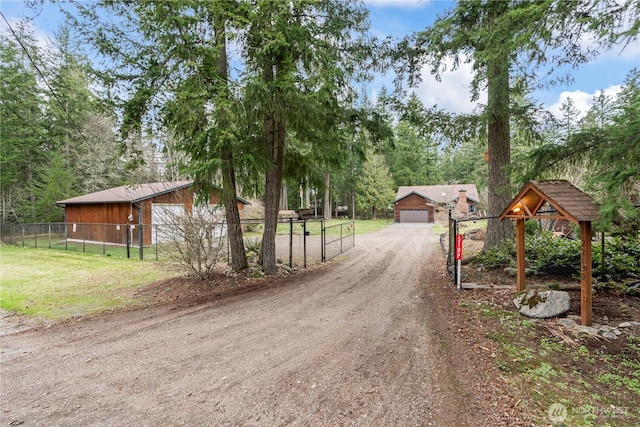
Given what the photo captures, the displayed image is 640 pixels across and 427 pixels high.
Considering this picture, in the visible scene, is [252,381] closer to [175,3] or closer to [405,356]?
[405,356]

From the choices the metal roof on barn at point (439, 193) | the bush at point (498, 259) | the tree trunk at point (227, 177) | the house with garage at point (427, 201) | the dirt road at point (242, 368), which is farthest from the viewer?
the metal roof on barn at point (439, 193)

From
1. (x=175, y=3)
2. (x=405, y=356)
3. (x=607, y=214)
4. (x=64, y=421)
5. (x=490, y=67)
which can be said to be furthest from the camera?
(x=490, y=67)

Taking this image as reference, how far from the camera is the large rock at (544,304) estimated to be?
4.71 metres

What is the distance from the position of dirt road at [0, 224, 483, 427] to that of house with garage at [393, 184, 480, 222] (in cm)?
3077

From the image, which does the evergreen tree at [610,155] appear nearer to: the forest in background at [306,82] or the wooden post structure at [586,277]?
the forest in background at [306,82]

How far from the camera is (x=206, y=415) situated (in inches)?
104

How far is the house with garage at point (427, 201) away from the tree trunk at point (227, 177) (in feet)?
94.9

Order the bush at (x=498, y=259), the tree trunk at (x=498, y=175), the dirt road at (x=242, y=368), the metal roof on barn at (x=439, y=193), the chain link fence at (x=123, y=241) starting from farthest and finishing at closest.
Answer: the metal roof on barn at (x=439, y=193)
the chain link fence at (x=123, y=241)
the tree trunk at (x=498, y=175)
the bush at (x=498, y=259)
the dirt road at (x=242, y=368)

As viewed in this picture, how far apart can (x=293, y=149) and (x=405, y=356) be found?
269 inches

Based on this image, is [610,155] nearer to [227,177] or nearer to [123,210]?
[227,177]

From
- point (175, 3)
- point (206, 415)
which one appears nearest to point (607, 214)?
point (206, 415)

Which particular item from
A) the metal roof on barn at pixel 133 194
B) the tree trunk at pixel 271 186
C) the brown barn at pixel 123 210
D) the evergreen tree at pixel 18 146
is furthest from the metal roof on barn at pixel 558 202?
the evergreen tree at pixel 18 146

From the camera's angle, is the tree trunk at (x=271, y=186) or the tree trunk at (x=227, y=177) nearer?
the tree trunk at (x=227, y=177)

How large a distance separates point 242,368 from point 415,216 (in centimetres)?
3449
